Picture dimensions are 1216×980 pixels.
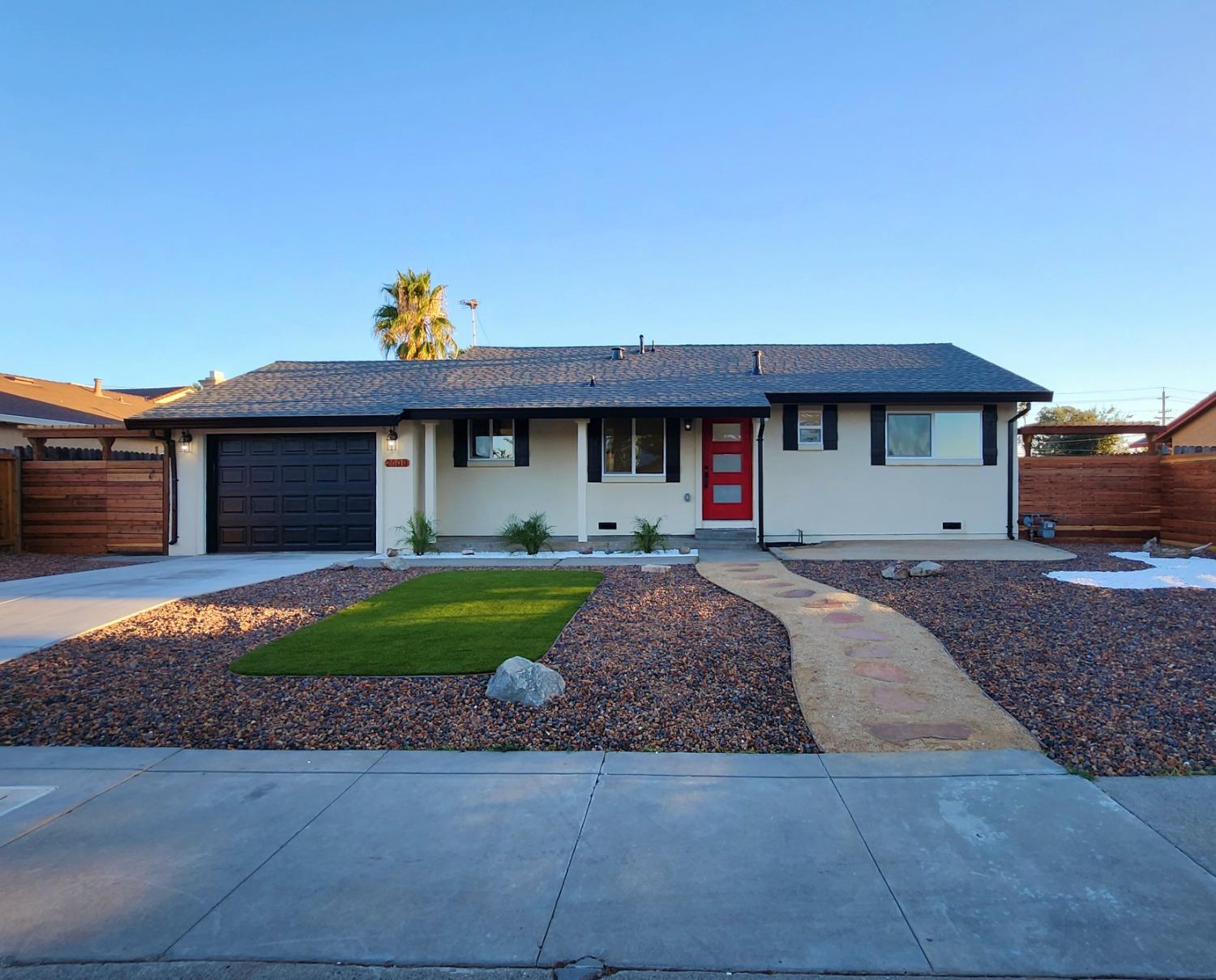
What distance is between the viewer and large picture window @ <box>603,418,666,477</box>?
46.9 feet

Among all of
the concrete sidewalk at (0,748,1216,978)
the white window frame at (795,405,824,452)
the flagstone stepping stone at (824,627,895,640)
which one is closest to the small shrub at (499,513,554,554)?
the white window frame at (795,405,824,452)

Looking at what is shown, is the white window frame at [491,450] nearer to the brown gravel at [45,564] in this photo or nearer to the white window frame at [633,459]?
the white window frame at [633,459]

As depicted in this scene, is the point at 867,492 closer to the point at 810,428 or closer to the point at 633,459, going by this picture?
the point at 810,428

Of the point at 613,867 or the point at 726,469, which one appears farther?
the point at 726,469

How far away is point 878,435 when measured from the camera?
14.1m

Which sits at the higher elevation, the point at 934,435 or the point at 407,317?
the point at 407,317

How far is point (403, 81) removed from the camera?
13141 millimetres

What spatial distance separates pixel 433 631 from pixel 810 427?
384 inches

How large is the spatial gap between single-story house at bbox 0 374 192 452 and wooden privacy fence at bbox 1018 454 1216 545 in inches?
731

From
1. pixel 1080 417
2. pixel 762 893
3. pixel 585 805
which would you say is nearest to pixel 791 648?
pixel 585 805

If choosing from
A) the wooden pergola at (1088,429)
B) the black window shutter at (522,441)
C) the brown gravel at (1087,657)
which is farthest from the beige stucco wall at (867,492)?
the black window shutter at (522,441)

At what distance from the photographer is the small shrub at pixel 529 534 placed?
12.9 metres

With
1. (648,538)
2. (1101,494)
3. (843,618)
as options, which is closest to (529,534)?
(648,538)

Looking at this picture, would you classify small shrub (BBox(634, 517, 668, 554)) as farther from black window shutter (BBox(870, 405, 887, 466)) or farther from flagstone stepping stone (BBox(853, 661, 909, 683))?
flagstone stepping stone (BBox(853, 661, 909, 683))
